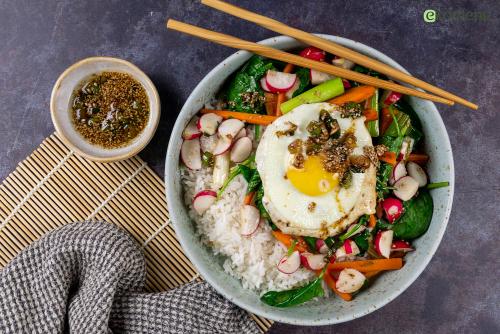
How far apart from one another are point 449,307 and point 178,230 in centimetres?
180

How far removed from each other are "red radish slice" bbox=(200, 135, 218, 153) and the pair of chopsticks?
1.74ft

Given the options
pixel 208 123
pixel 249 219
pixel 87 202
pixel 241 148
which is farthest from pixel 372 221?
pixel 87 202

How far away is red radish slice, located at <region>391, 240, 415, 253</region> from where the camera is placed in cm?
300

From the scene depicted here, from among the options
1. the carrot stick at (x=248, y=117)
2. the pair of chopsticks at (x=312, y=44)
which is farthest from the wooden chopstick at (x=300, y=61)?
the carrot stick at (x=248, y=117)

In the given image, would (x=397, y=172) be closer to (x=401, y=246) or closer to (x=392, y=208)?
(x=392, y=208)

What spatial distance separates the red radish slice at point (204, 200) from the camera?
298 centimetres

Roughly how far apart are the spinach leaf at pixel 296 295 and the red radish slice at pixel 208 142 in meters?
0.88

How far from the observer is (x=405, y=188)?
9.51ft

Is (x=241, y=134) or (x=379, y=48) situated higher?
(x=379, y=48)

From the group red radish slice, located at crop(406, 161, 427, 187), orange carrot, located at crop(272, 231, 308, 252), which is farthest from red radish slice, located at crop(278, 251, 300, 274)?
red radish slice, located at crop(406, 161, 427, 187)

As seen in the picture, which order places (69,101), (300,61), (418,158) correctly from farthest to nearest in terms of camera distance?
(69,101) < (418,158) < (300,61)

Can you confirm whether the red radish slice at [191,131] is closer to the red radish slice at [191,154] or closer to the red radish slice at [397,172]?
the red radish slice at [191,154]

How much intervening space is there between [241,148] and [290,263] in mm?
674

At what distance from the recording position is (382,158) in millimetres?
2867
